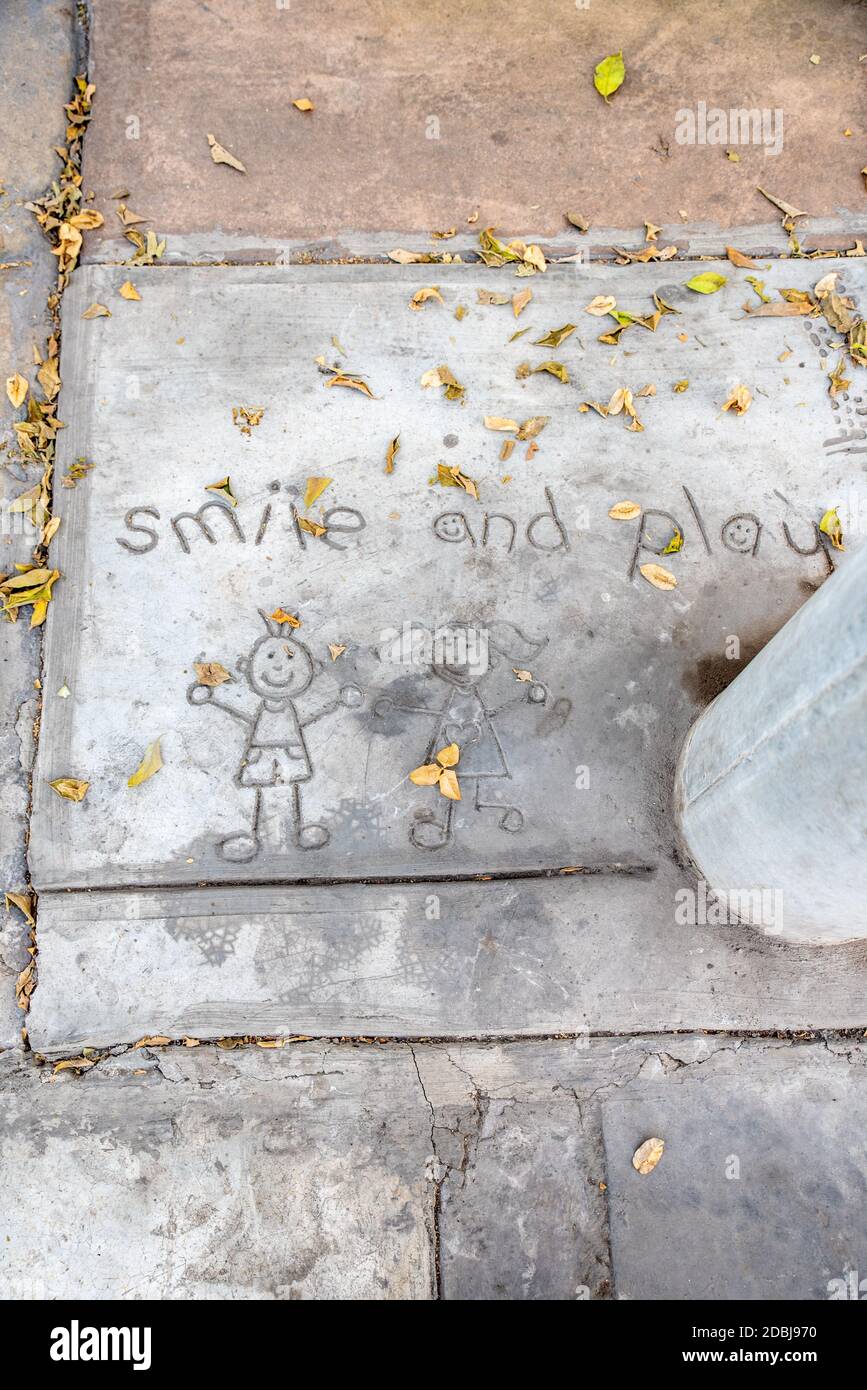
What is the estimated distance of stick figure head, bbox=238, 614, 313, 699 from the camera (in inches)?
110

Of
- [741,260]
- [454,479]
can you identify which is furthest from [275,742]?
[741,260]

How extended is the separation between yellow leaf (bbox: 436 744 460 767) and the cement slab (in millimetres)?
45

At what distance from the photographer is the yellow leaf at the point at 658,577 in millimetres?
2873

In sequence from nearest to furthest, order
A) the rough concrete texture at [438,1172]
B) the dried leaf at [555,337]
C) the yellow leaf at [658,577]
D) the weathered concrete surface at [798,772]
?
the weathered concrete surface at [798,772] → the rough concrete texture at [438,1172] → the yellow leaf at [658,577] → the dried leaf at [555,337]

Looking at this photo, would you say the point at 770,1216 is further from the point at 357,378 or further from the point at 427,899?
the point at 357,378

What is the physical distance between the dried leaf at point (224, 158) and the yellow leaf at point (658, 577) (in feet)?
6.63

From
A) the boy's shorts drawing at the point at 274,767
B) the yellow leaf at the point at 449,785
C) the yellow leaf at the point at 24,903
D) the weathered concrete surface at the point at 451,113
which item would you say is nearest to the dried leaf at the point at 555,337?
the weathered concrete surface at the point at 451,113

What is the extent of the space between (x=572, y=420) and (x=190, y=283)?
1.40 m

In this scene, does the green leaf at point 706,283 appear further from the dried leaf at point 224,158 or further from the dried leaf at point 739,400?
the dried leaf at point 224,158

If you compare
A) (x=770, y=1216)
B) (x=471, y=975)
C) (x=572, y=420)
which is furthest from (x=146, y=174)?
(x=770, y=1216)

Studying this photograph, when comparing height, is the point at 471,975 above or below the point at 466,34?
below

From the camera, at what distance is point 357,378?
2971mm

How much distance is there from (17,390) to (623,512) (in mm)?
2086

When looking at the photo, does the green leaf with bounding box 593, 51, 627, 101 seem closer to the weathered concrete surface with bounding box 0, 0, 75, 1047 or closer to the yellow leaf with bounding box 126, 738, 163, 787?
the weathered concrete surface with bounding box 0, 0, 75, 1047
